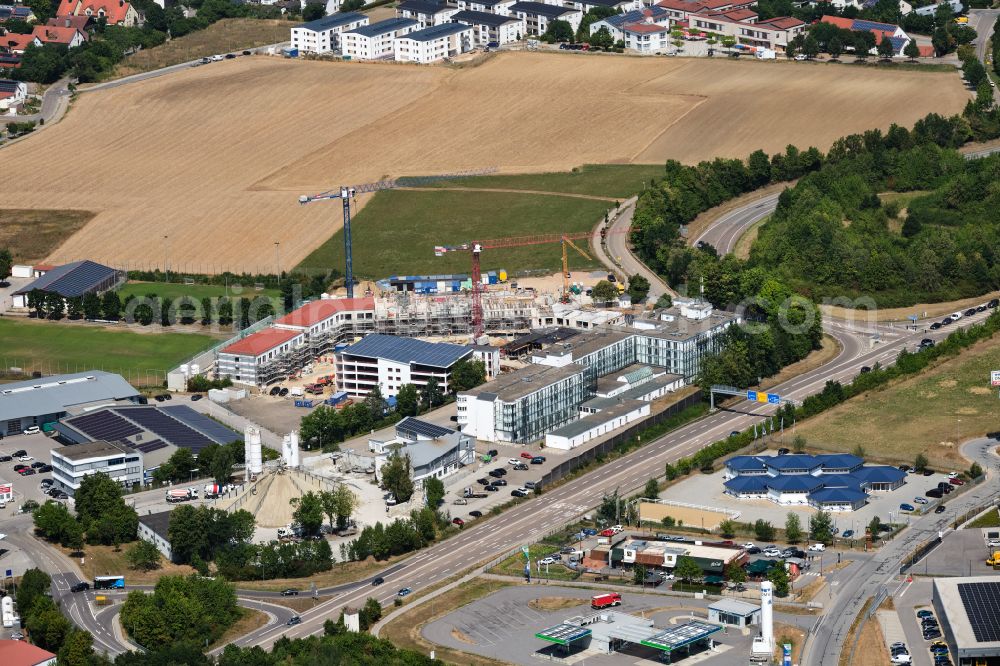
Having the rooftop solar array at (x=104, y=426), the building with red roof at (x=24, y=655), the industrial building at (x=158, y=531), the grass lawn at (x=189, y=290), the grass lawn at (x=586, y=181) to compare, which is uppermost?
the grass lawn at (x=586, y=181)

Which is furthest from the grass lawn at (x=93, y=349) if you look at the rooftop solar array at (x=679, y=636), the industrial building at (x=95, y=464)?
the rooftop solar array at (x=679, y=636)

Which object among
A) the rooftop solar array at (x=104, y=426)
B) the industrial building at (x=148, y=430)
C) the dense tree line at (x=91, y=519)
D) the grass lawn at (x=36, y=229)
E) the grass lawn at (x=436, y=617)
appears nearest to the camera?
the grass lawn at (x=436, y=617)

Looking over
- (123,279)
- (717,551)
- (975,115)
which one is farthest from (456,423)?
(975,115)

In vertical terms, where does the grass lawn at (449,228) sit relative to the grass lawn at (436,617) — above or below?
above

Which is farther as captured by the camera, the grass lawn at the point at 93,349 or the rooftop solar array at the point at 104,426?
the grass lawn at the point at 93,349

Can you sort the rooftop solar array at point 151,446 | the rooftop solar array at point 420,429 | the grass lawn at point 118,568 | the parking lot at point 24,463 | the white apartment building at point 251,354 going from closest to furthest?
the grass lawn at point 118,568 → the parking lot at point 24,463 → the rooftop solar array at point 151,446 → the rooftop solar array at point 420,429 → the white apartment building at point 251,354

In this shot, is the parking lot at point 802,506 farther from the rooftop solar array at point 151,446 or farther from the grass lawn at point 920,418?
the rooftop solar array at point 151,446

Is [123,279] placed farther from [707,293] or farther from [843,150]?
[843,150]
